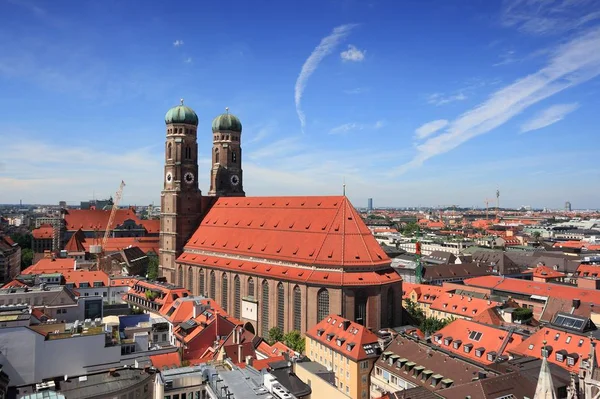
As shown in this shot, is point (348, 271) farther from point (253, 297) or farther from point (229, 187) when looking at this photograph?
point (229, 187)

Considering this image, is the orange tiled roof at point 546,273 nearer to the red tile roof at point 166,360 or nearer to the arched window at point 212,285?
the arched window at point 212,285

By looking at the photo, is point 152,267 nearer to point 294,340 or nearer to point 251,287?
point 251,287

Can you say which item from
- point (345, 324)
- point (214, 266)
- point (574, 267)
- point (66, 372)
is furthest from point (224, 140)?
point (574, 267)

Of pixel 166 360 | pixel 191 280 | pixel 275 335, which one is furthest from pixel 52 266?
pixel 166 360

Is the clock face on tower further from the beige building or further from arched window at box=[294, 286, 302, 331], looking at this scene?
the beige building

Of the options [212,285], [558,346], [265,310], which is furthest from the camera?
[212,285]

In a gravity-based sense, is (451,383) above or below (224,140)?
below
